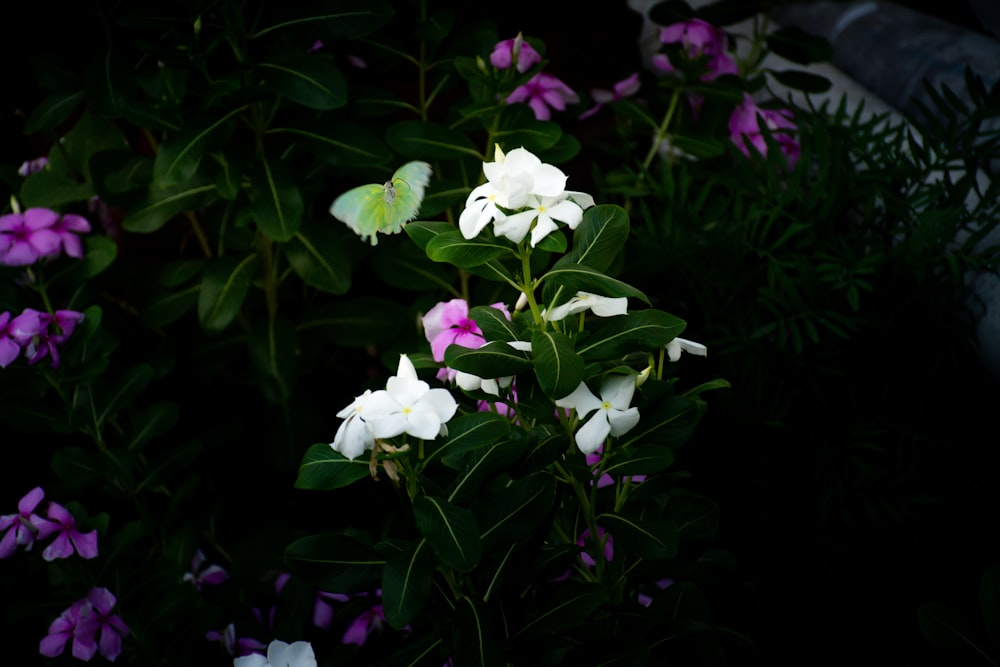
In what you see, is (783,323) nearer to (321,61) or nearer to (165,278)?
(321,61)

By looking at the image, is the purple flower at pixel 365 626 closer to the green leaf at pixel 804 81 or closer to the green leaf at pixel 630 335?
the green leaf at pixel 630 335

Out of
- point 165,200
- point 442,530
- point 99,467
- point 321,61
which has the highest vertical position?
point 321,61

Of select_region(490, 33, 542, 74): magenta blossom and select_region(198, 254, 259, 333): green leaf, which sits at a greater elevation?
select_region(490, 33, 542, 74): magenta blossom

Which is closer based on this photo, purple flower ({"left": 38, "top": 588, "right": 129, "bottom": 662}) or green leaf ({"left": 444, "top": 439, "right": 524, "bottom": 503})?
green leaf ({"left": 444, "top": 439, "right": 524, "bottom": 503})

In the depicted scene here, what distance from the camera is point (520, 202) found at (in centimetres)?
64

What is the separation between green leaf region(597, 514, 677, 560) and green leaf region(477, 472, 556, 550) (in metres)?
0.10

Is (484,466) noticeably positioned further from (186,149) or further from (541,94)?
(541,94)

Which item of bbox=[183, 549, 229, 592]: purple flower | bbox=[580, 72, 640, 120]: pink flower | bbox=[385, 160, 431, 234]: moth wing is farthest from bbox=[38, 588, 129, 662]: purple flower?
bbox=[580, 72, 640, 120]: pink flower

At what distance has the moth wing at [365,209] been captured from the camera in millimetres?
779

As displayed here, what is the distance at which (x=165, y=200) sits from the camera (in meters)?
1.26

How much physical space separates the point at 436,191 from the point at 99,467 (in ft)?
1.92

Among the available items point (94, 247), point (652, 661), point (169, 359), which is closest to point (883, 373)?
point (652, 661)

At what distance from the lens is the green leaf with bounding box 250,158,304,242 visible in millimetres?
1171

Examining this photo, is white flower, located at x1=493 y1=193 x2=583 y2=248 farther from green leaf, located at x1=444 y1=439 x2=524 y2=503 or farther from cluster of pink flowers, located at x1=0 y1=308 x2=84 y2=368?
cluster of pink flowers, located at x1=0 y1=308 x2=84 y2=368
